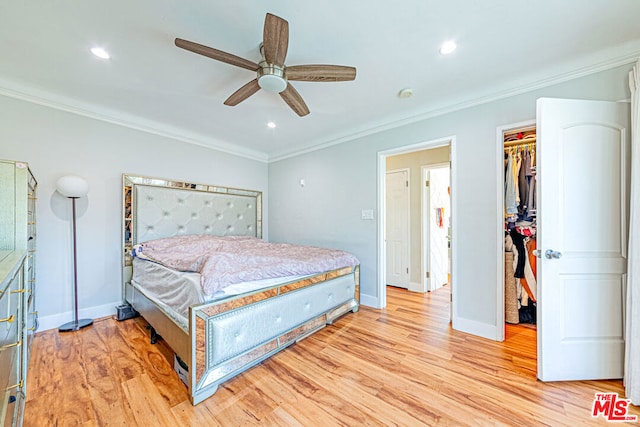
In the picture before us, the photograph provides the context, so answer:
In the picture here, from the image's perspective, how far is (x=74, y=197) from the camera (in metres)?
2.35

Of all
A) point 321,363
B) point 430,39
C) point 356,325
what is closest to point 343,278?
→ point 356,325

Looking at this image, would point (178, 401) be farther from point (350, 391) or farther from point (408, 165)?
point (408, 165)

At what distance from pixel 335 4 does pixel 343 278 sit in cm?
234

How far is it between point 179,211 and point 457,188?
3.29 meters

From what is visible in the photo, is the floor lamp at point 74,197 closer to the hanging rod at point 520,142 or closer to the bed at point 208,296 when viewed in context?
the bed at point 208,296

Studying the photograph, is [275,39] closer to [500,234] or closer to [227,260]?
[227,260]

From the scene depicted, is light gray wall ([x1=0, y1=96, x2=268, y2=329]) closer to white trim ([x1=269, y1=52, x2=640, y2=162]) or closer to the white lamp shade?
the white lamp shade

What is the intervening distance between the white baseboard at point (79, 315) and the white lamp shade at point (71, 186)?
3.98 feet

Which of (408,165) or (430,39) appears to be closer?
(430,39)

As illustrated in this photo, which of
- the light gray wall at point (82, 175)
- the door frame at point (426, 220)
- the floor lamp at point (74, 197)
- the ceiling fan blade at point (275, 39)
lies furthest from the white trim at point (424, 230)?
the floor lamp at point (74, 197)

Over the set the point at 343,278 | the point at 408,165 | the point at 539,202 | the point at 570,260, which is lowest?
the point at 343,278

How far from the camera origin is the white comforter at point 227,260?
1646 millimetres

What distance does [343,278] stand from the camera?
2717mm

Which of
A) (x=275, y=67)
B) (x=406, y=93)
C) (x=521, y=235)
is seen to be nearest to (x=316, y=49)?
(x=275, y=67)
